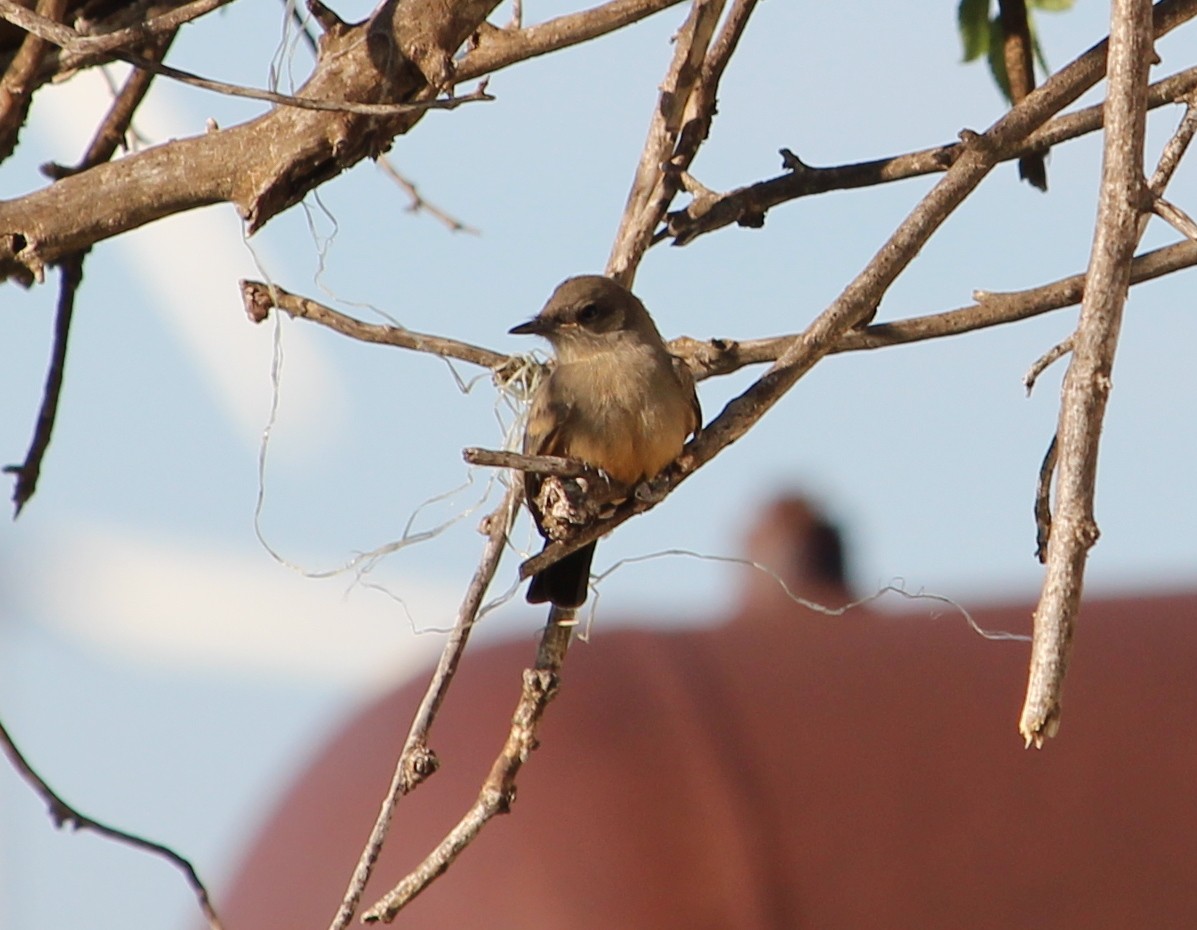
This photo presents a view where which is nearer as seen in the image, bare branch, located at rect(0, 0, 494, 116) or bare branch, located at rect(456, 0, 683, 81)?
bare branch, located at rect(0, 0, 494, 116)

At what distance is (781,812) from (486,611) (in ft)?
6.82

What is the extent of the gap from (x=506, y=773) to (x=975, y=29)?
2.21 meters

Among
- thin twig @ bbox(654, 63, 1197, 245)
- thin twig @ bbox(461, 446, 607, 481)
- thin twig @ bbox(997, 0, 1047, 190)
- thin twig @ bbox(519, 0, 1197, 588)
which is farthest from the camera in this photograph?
thin twig @ bbox(997, 0, 1047, 190)

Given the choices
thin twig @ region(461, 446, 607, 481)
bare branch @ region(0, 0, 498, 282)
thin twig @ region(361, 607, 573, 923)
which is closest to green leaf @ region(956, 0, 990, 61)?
bare branch @ region(0, 0, 498, 282)

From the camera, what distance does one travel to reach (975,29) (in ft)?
13.9

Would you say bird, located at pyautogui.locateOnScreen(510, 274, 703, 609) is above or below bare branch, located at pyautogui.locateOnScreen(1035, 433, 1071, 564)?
above

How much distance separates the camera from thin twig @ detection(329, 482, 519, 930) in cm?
280

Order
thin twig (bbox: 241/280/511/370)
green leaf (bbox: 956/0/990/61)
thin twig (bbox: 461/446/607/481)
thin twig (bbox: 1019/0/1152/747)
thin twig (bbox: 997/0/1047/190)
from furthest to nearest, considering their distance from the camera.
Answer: green leaf (bbox: 956/0/990/61) < thin twig (bbox: 997/0/1047/190) < thin twig (bbox: 241/280/511/370) < thin twig (bbox: 461/446/607/481) < thin twig (bbox: 1019/0/1152/747)

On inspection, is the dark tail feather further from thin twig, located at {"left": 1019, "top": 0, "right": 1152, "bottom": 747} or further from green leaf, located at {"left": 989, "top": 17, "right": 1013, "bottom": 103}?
green leaf, located at {"left": 989, "top": 17, "right": 1013, "bottom": 103}

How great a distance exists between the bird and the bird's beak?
1.22 ft

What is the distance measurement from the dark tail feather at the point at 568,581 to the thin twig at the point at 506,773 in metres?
0.41

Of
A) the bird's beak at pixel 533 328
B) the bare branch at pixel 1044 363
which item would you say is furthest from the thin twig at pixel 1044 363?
the bird's beak at pixel 533 328

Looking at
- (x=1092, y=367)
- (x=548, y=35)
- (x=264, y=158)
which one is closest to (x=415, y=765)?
(x=264, y=158)

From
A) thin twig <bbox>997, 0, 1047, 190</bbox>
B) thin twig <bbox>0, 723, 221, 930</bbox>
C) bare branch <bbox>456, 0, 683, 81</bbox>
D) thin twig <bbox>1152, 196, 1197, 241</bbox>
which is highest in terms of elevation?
thin twig <bbox>997, 0, 1047, 190</bbox>
